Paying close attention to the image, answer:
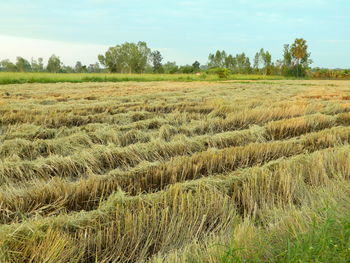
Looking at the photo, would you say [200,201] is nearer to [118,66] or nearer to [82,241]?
[82,241]

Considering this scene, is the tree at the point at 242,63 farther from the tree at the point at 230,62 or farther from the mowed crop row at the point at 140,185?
the mowed crop row at the point at 140,185

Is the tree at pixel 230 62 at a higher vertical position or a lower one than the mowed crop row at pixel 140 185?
higher

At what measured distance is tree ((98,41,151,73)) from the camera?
208 feet

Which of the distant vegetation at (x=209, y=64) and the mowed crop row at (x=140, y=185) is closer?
the mowed crop row at (x=140, y=185)

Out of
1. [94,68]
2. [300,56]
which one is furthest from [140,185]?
[94,68]

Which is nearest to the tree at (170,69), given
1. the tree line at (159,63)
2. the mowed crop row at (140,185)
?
the tree line at (159,63)

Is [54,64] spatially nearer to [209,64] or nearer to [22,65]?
[22,65]

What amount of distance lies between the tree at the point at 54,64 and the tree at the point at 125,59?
10599mm

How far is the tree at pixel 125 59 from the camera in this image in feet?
208

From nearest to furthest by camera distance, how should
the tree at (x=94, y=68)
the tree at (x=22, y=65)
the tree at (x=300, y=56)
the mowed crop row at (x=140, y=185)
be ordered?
1. the mowed crop row at (x=140, y=185)
2. the tree at (x=300, y=56)
3. the tree at (x=22, y=65)
4. the tree at (x=94, y=68)

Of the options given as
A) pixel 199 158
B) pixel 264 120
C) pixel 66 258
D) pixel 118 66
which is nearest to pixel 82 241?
pixel 66 258

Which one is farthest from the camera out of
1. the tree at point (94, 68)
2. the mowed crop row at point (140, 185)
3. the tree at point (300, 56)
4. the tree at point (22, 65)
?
the tree at point (94, 68)

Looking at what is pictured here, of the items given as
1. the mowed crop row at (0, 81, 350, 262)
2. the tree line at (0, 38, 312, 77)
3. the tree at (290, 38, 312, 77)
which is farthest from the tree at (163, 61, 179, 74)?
the mowed crop row at (0, 81, 350, 262)

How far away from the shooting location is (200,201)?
177 cm
